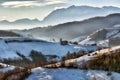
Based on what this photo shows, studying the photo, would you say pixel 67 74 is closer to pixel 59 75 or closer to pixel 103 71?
pixel 59 75

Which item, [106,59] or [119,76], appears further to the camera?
[106,59]

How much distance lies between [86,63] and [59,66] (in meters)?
4.19

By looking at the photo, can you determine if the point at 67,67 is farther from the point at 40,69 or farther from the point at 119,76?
the point at 119,76

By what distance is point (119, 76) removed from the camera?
167 feet

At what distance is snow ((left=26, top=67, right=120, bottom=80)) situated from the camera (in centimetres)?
5016

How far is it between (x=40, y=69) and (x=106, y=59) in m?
9.86

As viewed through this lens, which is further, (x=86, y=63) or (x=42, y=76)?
(x=86, y=63)

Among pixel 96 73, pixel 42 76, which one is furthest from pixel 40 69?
pixel 96 73

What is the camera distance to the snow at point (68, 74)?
50162mm

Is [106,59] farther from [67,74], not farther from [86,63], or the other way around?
[67,74]

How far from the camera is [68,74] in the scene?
51.2 m

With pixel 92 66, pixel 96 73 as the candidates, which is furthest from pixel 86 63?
pixel 96 73

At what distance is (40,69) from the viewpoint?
53.1 m

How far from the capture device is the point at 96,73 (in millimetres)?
52125
